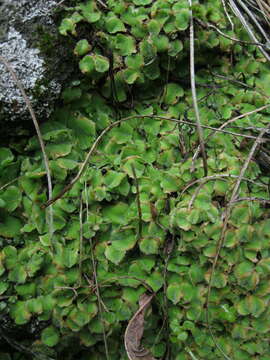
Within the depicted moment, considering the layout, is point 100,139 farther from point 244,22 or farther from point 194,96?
point 244,22

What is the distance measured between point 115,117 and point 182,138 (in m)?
0.31

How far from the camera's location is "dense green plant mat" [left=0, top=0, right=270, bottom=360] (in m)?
1.75

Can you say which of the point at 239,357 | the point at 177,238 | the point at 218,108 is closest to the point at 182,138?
the point at 218,108

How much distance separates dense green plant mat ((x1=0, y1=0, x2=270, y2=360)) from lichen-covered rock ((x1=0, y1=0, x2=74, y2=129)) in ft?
0.24

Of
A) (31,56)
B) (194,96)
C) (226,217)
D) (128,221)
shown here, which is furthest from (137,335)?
(31,56)

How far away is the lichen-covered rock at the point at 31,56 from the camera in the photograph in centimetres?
184

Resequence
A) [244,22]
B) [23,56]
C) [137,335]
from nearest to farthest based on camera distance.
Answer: [137,335]
[23,56]
[244,22]

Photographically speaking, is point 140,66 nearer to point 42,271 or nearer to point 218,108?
point 218,108

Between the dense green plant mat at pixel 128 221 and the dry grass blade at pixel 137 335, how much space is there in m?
0.02

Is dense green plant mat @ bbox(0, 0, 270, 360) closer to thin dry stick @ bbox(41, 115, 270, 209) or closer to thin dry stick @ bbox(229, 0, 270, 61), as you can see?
thin dry stick @ bbox(41, 115, 270, 209)

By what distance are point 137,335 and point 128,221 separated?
0.41 m

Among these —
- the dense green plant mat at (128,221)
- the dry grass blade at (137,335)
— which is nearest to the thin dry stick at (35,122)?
the dense green plant mat at (128,221)

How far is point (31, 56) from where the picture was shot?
1.88 metres

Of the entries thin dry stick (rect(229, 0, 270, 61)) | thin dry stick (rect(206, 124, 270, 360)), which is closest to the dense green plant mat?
thin dry stick (rect(206, 124, 270, 360))
